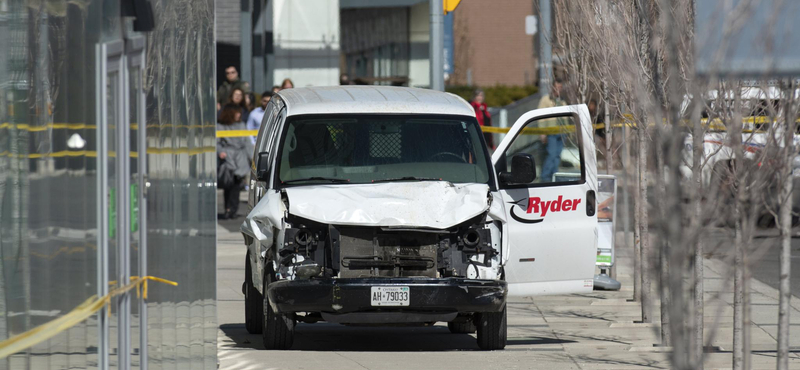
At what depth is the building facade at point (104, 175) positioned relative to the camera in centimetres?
359

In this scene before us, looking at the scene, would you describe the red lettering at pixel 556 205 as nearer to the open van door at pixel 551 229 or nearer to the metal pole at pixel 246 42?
the open van door at pixel 551 229

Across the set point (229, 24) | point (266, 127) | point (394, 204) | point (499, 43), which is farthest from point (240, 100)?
point (499, 43)

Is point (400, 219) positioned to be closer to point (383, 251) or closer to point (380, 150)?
point (383, 251)

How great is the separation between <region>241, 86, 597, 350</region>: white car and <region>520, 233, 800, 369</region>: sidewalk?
554 millimetres

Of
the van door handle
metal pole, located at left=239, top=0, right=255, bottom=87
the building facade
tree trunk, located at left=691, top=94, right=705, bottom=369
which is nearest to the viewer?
the building facade

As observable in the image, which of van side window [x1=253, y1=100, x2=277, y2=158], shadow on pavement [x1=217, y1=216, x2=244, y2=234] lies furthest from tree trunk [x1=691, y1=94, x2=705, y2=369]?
shadow on pavement [x1=217, y1=216, x2=244, y2=234]

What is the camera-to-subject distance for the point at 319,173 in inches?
370

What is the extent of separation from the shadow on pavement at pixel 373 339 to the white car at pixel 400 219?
0.26 meters

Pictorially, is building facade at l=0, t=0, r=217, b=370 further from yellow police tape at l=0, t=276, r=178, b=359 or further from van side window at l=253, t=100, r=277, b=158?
van side window at l=253, t=100, r=277, b=158

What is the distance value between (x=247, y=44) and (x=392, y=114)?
18.6 meters

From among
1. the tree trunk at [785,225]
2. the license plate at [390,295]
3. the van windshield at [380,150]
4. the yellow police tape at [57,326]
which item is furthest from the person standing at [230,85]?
the yellow police tape at [57,326]

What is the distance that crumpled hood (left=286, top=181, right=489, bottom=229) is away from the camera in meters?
8.61

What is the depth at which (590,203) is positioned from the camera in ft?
32.1

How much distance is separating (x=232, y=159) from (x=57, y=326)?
14.7m
